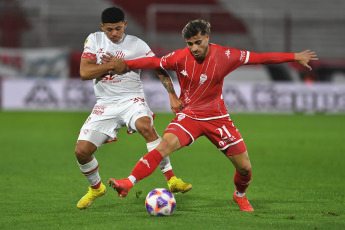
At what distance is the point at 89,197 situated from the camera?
6785 mm

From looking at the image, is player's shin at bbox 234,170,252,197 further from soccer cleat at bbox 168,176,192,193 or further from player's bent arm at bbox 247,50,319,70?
player's bent arm at bbox 247,50,319,70

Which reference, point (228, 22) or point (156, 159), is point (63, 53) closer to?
point (228, 22)

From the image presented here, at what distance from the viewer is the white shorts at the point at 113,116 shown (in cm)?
687

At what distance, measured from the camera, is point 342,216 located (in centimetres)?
615

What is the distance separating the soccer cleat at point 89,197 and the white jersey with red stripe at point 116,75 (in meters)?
1.05

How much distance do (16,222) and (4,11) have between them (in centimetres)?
2170

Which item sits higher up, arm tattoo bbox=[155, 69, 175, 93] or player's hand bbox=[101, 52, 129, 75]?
player's hand bbox=[101, 52, 129, 75]

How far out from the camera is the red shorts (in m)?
6.32

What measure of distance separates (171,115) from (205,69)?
16.6 metres

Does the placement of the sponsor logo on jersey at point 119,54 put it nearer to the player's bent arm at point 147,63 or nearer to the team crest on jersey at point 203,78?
the player's bent arm at point 147,63

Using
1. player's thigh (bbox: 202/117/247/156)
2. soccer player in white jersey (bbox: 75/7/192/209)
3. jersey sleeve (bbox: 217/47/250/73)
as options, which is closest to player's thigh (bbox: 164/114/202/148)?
player's thigh (bbox: 202/117/247/156)

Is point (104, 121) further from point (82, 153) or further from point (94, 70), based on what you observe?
point (94, 70)

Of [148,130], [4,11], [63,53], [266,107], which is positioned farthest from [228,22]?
[148,130]

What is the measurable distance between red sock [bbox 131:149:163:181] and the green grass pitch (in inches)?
17.2
